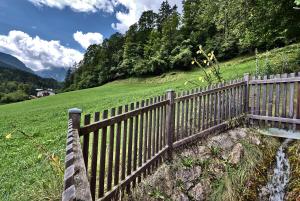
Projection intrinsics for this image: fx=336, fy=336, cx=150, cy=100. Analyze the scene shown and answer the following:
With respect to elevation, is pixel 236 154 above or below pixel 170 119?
below

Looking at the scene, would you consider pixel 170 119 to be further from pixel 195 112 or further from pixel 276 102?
pixel 276 102

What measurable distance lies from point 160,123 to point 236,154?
190 cm

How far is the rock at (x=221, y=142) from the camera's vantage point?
6879 millimetres

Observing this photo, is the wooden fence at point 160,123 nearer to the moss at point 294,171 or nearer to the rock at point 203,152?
the rock at point 203,152

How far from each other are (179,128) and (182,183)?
1.06m

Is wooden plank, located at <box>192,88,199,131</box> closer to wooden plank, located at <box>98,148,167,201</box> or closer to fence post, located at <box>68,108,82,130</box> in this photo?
wooden plank, located at <box>98,148,167,201</box>

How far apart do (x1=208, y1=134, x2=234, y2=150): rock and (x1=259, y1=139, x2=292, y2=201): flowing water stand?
3.31ft

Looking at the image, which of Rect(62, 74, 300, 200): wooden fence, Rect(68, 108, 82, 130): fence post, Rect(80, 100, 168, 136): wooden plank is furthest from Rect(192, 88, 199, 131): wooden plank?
Rect(68, 108, 82, 130): fence post

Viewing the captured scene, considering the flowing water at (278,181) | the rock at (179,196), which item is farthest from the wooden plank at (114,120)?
the flowing water at (278,181)

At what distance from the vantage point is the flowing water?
253 inches

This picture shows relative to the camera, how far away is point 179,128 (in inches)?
251

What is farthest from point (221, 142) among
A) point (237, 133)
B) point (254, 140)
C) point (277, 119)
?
point (277, 119)

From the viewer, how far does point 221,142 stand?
702 centimetres

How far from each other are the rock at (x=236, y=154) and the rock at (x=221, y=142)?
0.45 feet
